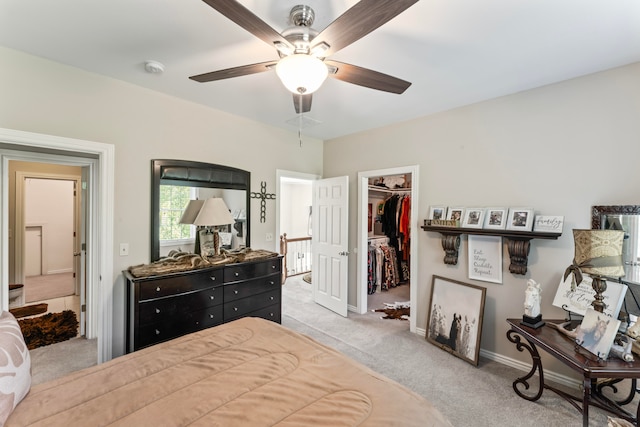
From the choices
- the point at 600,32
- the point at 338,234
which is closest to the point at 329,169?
the point at 338,234

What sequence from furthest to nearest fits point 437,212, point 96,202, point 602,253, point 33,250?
1. point 33,250
2. point 437,212
3. point 96,202
4. point 602,253

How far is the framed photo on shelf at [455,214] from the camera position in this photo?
2930 millimetres

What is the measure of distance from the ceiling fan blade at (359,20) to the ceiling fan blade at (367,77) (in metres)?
0.17

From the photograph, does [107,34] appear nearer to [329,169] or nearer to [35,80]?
[35,80]

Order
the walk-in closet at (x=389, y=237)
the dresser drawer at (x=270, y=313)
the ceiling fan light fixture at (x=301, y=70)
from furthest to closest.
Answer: the walk-in closet at (x=389, y=237) → the dresser drawer at (x=270, y=313) → the ceiling fan light fixture at (x=301, y=70)

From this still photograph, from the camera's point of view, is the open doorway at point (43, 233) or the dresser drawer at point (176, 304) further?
the open doorway at point (43, 233)

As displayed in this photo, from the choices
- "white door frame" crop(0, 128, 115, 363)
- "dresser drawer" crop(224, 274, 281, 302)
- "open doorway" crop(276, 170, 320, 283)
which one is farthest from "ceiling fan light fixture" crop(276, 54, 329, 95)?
"open doorway" crop(276, 170, 320, 283)

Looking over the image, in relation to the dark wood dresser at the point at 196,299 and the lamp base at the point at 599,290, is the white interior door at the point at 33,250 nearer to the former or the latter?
the dark wood dresser at the point at 196,299

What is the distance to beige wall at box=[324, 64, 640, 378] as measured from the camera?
2.14 metres

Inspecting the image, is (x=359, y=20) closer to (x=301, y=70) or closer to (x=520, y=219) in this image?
(x=301, y=70)

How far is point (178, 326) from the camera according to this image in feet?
8.02

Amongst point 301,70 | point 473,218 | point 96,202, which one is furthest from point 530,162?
point 96,202

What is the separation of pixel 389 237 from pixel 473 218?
102 inches

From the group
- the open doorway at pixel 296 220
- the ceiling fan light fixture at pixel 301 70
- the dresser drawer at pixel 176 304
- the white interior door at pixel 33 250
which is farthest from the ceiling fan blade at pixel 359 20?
the white interior door at pixel 33 250
